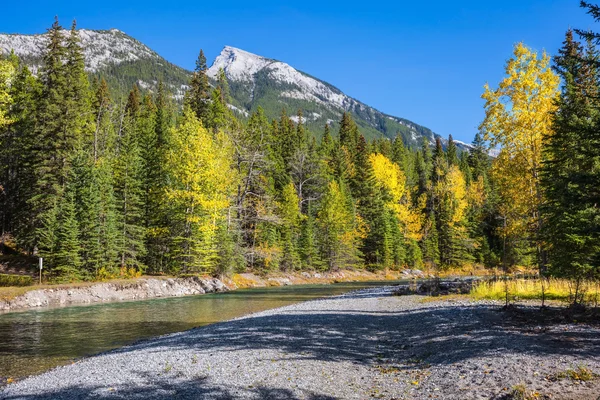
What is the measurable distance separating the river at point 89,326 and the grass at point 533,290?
12.5 metres

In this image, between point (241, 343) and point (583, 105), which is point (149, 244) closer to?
point (241, 343)

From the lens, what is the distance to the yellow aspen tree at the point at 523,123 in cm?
2583

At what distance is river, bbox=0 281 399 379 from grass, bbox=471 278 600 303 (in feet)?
40.9

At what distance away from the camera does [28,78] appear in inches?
1941

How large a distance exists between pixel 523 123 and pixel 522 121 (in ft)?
0.56

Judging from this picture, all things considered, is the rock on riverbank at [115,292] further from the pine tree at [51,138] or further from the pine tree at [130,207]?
the pine tree at [51,138]

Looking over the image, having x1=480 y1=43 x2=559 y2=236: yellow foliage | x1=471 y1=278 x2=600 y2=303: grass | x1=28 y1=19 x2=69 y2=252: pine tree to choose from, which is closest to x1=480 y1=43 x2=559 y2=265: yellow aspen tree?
x1=480 y1=43 x2=559 y2=236: yellow foliage

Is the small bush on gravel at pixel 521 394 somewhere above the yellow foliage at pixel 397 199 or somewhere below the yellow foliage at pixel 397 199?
below

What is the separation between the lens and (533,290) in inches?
792

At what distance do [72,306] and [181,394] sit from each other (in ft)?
71.1

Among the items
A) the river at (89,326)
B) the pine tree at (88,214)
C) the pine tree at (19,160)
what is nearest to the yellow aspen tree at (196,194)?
the pine tree at (88,214)

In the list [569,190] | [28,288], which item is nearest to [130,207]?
[28,288]

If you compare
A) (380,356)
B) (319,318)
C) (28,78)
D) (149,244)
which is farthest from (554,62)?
(28,78)

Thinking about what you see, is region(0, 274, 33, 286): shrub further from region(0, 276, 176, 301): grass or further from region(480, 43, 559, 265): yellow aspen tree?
region(480, 43, 559, 265): yellow aspen tree
